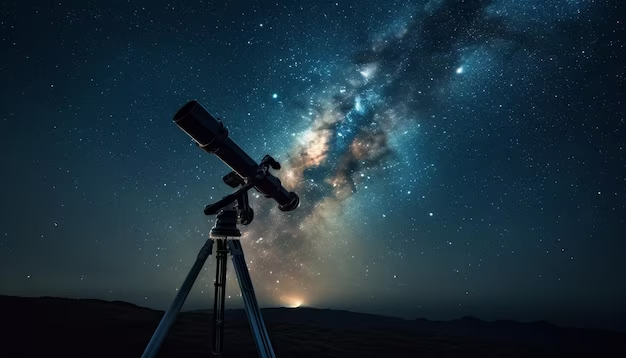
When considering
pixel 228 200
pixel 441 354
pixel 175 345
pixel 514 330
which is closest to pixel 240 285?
pixel 228 200

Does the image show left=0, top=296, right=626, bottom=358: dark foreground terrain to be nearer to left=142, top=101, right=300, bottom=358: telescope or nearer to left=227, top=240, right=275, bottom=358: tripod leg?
left=142, top=101, right=300, bottom=358: telescope

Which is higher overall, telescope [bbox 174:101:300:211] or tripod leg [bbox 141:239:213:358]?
telescope [bbox 174:101:300:211]

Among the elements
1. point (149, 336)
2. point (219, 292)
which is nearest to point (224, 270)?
point (219, 292)

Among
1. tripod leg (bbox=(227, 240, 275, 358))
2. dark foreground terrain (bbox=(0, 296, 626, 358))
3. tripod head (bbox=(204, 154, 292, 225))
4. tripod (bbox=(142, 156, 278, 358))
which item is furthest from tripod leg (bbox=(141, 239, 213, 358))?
dark foreground terrain (bbox=(0, 296, 626, 358))

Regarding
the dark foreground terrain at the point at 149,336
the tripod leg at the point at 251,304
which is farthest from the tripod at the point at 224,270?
the dark foreground terrain at the point at 149,336

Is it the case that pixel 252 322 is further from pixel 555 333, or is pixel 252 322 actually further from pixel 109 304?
pixel 555 333

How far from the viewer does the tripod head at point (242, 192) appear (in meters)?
3.48

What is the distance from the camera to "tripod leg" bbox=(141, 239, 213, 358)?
9.19 ft

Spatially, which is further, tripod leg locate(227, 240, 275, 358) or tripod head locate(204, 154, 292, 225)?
tripod head locate(204, 154, 292, 225)

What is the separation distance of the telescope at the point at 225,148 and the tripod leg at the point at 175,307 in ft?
3.12

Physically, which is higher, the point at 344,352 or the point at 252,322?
the point at 252,322

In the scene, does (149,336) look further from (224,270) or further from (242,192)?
(242,192)

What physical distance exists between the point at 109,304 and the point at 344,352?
7982mm

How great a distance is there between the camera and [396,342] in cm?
1047
